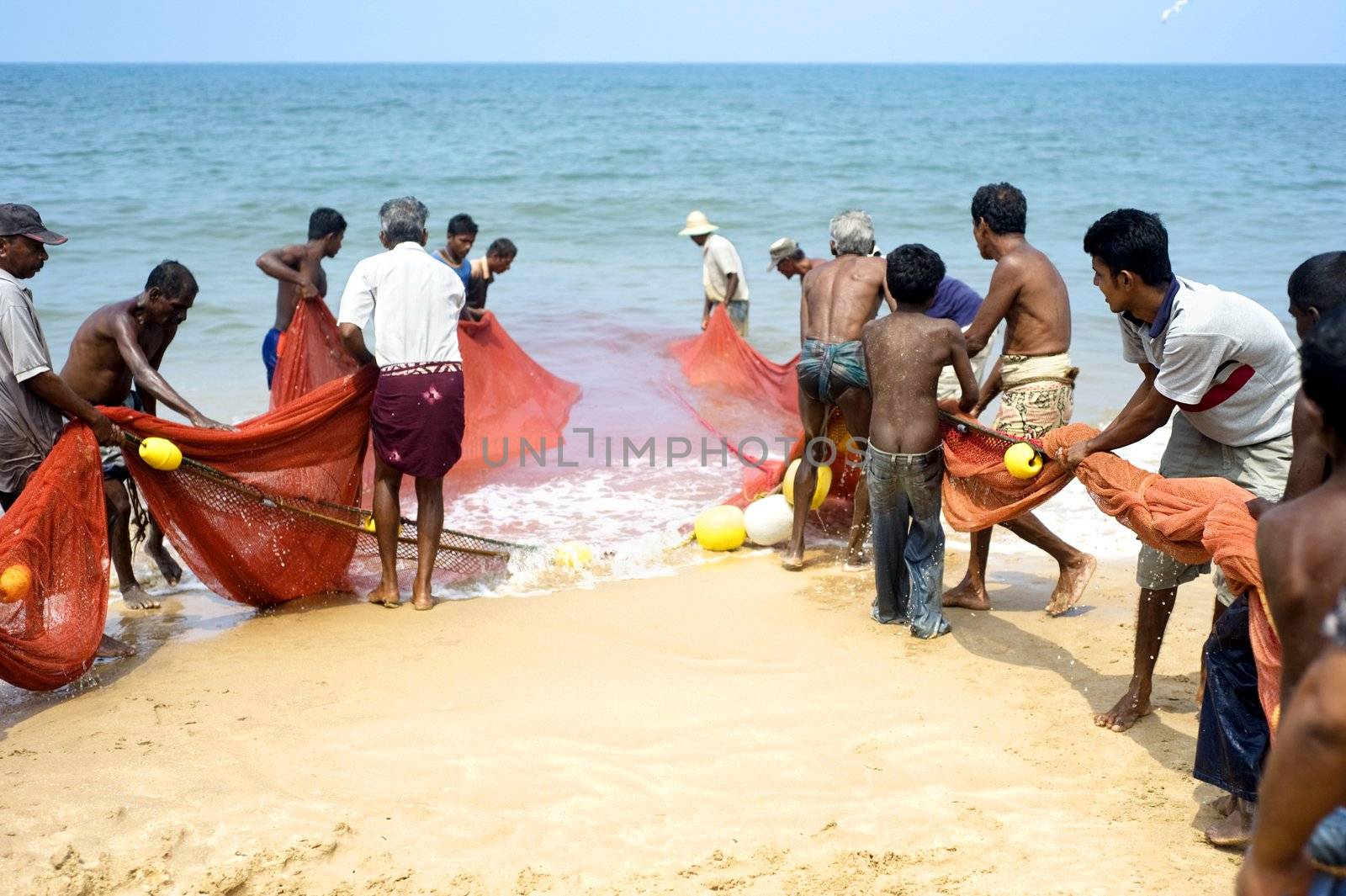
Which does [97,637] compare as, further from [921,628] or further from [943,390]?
[943,390]

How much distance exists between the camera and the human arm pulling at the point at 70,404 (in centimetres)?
474

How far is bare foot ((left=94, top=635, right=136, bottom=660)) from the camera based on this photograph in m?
5.07

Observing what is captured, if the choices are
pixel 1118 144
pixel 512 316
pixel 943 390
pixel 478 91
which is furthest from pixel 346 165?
pixel 478 91

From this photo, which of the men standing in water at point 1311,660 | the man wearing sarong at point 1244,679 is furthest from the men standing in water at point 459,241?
the men standing in water at point 1311,660

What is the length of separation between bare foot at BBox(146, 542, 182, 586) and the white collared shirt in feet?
5.70

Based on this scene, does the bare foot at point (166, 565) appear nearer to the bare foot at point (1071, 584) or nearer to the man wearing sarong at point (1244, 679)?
the bare foot at point (1071, 584)

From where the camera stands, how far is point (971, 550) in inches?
219

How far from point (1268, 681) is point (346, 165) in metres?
28.4

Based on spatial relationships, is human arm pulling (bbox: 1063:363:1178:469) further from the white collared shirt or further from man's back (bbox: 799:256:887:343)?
the white collared shirt

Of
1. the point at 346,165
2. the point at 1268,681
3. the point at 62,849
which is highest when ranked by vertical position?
the point at 346,165

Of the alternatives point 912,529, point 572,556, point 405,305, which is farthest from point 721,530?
point 405,305

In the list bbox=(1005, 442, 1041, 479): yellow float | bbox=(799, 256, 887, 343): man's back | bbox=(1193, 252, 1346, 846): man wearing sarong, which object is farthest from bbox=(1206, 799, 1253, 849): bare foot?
bbox=(799, 256, 887, 343): man's back

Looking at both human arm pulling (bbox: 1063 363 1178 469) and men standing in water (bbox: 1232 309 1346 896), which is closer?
men standing in water (bbox: 1232 309 1346 896)

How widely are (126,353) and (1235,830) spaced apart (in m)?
4.76
